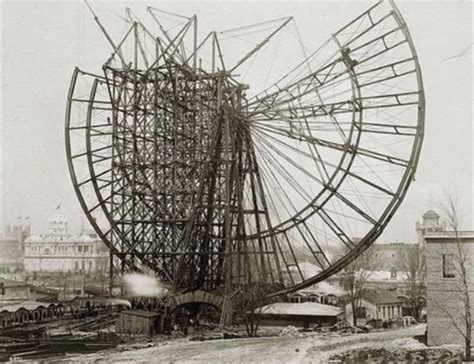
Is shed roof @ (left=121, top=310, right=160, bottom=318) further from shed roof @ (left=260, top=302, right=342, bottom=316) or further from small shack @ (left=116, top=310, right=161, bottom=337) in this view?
shed roof @ (left=260, top=302, right=342, bottom=316)

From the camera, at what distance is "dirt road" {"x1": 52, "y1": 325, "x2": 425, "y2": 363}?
55.7ft

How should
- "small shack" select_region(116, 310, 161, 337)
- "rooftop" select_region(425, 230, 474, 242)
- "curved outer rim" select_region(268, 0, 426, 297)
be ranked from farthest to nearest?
1. "small shack" select_region(116, 310, 161, 337)
2. "curved outer rim" select_region(268, 0, 426, 297)
3. "rooftop" select_region(425, 230, 474, 242)

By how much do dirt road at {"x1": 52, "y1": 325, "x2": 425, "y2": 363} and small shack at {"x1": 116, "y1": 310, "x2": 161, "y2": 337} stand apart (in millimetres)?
2361

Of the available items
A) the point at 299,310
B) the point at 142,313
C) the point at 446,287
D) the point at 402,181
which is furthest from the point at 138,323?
the point at 446,287

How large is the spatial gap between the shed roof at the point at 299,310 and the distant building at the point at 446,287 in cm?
859

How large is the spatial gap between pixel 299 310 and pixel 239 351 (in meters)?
10.4

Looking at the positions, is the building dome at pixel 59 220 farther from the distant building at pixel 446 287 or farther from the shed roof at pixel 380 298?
the distant building at pixel 446 287

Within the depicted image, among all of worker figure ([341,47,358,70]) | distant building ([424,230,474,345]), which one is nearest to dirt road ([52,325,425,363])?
distant building ([424,230,474,345])

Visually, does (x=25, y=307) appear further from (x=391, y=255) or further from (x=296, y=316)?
(x=391, y=255)

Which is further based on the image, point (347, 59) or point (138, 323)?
point (138, 323)

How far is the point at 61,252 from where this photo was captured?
7450 centimetres

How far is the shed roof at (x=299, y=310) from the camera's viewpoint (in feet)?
88.3

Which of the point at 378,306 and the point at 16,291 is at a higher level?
the point at 16,291

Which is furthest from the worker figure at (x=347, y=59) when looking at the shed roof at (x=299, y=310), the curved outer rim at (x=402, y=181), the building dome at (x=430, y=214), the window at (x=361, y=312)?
the building dome at (x=430, y=214)
